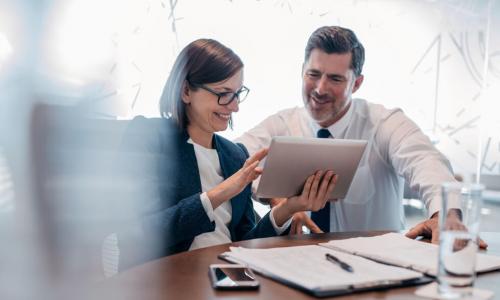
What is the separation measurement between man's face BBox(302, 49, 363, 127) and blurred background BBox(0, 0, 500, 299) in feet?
0.87

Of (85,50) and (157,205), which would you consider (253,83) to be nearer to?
(85,50)

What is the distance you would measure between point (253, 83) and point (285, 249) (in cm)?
136

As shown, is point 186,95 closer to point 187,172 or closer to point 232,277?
point 187,172

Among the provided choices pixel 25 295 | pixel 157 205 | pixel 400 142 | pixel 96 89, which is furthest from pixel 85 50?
pixel 400 142

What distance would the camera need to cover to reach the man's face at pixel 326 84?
1980 mm

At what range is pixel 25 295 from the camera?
1.39 m

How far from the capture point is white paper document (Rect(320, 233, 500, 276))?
95 centimetres

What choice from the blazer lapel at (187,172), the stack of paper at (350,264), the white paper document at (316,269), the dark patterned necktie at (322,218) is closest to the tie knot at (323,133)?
the dark patterned necktie at (322,218)

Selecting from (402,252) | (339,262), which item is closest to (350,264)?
(339,262)

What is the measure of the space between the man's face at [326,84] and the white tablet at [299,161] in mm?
572

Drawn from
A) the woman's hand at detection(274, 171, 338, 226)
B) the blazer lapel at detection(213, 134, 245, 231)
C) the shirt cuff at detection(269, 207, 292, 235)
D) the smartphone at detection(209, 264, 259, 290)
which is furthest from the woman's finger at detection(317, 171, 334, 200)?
the smartphone at detection(209, 264, 259, 290)

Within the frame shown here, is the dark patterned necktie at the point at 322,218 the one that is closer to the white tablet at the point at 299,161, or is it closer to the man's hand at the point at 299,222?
the man's hand at the point at 299,222

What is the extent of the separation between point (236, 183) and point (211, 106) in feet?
0.98

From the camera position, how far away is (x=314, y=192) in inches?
56.1
